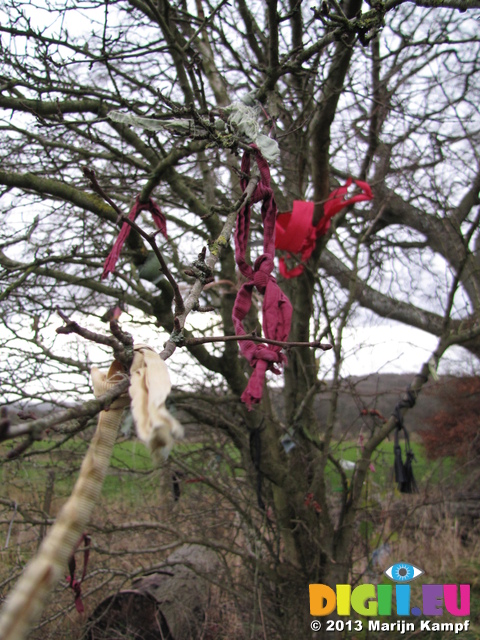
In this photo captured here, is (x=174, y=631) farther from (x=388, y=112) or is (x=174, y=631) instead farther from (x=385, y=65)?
(x=385, y=65)

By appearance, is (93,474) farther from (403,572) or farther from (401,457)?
(403,572)

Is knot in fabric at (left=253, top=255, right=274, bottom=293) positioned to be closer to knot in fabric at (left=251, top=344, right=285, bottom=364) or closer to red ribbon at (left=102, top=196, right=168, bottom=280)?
knot in fabric at (left=251, top=344, right=285, bottom=364)

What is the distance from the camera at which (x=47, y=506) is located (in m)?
4.09

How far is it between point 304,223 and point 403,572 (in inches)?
98.7

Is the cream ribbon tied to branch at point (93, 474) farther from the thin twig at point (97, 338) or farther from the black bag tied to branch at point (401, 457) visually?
the black bag tied to branch at point (401, 457)

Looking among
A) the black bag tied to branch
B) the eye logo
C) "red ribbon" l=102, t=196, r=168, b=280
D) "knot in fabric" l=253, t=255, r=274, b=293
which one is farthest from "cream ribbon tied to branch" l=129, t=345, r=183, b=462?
the eye logo

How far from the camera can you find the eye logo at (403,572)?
3199 mm

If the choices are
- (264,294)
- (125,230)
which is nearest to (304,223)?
(125,230)

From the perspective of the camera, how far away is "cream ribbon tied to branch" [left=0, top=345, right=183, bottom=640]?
43 centimetres

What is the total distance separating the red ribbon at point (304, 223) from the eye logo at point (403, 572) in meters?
Answer: 2.14

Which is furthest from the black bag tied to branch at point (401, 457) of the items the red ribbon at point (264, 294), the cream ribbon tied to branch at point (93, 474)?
the cream ribbon tied to branch at point (93, 474)

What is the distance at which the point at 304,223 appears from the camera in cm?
287

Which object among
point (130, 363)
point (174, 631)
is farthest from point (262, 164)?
point (174, 631)

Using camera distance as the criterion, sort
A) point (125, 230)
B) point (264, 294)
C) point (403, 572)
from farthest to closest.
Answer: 1. point (403, 572)
2. point (125, 230)
3. point (264, 294)
